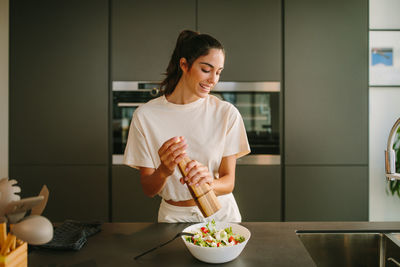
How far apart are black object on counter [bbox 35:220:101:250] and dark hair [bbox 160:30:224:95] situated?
27.3 inches

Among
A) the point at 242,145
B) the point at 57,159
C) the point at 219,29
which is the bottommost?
the point at 57,159

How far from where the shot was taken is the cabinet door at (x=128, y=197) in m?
2.33

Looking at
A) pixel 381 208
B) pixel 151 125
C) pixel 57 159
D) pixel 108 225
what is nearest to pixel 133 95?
pixel 57 159

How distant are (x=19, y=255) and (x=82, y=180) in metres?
1.72

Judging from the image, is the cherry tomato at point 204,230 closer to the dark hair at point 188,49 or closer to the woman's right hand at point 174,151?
the woman's right hand at point 174,151

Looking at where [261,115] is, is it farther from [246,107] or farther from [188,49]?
[188,49]

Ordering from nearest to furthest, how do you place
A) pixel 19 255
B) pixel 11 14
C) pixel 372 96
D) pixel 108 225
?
pixel 19 255, pixel 108 225, pixel 11 14, pixel 372 96

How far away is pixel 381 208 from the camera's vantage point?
258 centimetres

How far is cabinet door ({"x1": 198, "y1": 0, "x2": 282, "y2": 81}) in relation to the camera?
233cm

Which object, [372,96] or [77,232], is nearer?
[77,232]

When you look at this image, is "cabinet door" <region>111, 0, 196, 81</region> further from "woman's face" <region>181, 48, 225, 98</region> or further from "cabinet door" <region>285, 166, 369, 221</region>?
"cabinet door" <region>285, 166, 369, 221</region>

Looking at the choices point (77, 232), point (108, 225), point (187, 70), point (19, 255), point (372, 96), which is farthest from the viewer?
point (372, 96)

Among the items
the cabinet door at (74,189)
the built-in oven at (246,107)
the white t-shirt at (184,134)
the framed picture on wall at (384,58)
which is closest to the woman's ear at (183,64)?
the white t-shirt at (184,134)

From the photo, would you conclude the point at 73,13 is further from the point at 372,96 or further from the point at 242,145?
the point at 372,96
